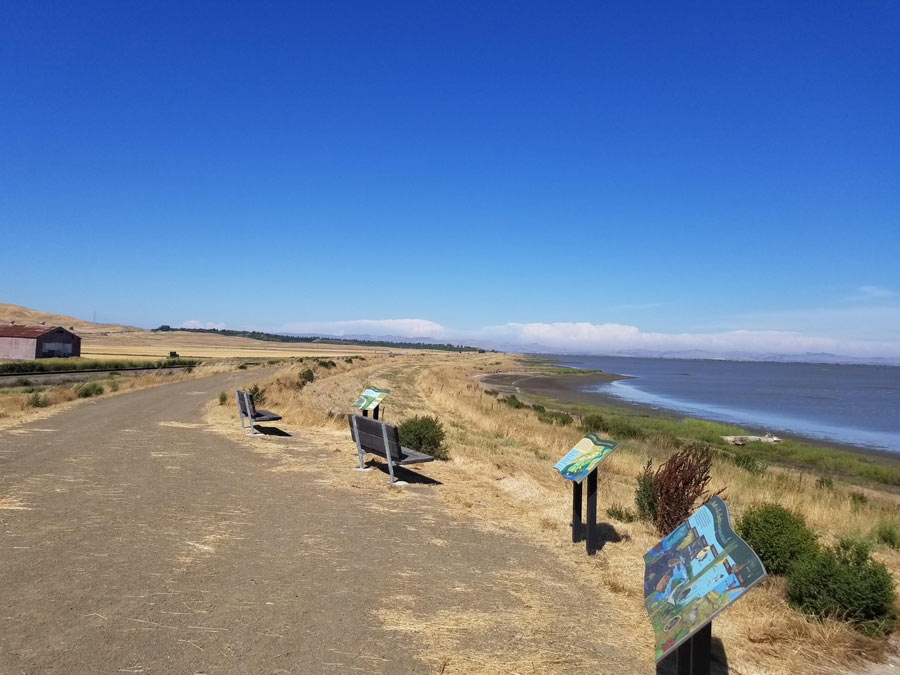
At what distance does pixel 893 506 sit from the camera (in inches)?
533

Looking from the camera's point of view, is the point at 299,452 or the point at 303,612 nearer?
the point at 303,612

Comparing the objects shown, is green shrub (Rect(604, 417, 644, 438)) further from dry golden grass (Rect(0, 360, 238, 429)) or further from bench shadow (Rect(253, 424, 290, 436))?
dry golden grass (Rect(0, 360, 238, 429))

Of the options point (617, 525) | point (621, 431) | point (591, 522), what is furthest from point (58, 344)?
point (591, 522)

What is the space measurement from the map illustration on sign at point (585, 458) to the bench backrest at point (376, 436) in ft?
9.65

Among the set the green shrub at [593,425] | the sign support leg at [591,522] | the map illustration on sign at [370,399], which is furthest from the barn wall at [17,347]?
the sign support leg at [591,522]

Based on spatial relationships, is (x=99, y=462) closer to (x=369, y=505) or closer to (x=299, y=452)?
(x=299, y=452)

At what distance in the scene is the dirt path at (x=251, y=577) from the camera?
3.74 metres

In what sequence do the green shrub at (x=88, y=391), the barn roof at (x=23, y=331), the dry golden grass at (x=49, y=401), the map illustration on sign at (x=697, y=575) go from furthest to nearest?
the barn roof at (x=23, y=331) → the green shrub at (x=88, y=391) → the dry golden grass at (x=49, y=401) → the map illustration on sign at (x=697, y=575)

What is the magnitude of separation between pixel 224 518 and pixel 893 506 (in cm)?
1399

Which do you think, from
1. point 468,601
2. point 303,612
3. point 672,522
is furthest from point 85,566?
point 672,522

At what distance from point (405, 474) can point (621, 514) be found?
136 inches

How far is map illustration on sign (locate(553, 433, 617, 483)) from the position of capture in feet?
19.5

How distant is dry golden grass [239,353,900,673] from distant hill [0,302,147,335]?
496ft

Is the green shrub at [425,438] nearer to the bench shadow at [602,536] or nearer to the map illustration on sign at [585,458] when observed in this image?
the bench shadow at [602,536]
